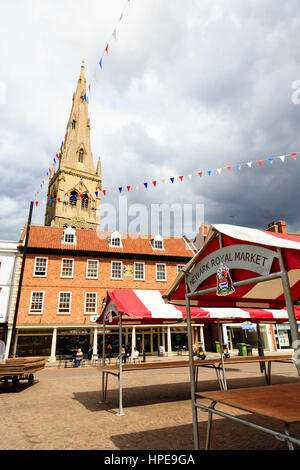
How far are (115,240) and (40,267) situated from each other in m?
7.64

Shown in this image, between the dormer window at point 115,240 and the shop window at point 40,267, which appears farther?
the dormer window at point 115,240

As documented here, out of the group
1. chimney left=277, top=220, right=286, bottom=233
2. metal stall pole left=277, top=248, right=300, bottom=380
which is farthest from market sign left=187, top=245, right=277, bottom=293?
chimney left=277, top=220, right=286, bottom=233

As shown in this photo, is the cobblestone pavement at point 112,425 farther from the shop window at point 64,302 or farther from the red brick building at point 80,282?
the shop window at point 64,302

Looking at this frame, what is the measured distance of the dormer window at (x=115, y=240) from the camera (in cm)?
2780

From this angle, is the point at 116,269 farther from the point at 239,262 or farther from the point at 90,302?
the point at 239,262

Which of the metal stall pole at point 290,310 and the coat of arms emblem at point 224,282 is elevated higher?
the coat of arms emblem at point 224,282

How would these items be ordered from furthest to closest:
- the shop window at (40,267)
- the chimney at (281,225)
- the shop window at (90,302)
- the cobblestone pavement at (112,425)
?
the chimney at (281,225) < the shop window at (90,302) < the shop window at (40,267) < the cobblestone pavement at (112,425)

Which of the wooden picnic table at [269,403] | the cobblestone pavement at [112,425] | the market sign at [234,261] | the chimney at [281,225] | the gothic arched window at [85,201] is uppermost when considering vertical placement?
the gothic arched window at [85,201]

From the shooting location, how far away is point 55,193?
55.9m

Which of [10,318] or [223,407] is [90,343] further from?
[223,407]

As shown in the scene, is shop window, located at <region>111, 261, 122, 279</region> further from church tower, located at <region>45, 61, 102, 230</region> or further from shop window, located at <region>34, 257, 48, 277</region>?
church tower, located at <region>45, 61, 102, 230</region>

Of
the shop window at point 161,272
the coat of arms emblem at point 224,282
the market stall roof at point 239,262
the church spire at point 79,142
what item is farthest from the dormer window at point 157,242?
the church spire at point 79,142

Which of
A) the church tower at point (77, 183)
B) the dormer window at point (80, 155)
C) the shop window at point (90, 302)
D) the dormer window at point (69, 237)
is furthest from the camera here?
the dormer window at point (80, 155)
